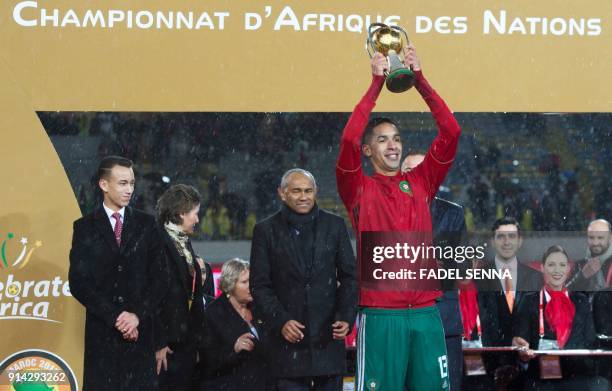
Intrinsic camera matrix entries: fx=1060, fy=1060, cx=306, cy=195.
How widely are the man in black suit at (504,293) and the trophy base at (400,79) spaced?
770mm

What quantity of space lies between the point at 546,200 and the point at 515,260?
0.31 metres

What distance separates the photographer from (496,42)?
4781mm

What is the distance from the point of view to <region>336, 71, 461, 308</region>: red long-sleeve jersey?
4.46m

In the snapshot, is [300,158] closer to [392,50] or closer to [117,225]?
[392,50]

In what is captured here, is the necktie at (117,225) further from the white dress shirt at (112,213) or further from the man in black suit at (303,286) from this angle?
the man in black suit at (303,286)

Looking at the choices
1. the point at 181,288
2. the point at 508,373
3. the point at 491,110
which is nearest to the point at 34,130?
the point at 181,288

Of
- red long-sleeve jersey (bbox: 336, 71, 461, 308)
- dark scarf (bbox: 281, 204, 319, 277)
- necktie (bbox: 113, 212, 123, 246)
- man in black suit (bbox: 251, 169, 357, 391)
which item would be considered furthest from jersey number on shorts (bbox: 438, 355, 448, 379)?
necktie (bbox: 113, 212, 123, 246)

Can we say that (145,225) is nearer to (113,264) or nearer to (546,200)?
(113,264)

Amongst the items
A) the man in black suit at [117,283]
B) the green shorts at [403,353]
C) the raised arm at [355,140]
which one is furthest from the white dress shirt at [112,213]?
the green shorts at [403,353]

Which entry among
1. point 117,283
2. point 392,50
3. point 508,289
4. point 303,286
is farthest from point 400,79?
point 117,283

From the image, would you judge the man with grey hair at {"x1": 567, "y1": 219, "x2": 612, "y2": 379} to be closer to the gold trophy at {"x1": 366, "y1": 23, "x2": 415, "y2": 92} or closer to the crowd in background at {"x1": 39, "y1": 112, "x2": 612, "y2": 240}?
the crowd in background at {"x1": 39, "y1": 112, "x2": 612, "y2": 240}

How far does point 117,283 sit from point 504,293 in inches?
69.9

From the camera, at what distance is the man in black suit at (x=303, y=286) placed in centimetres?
464

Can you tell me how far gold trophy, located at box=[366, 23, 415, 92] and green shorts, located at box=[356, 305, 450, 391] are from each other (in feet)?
3.14
